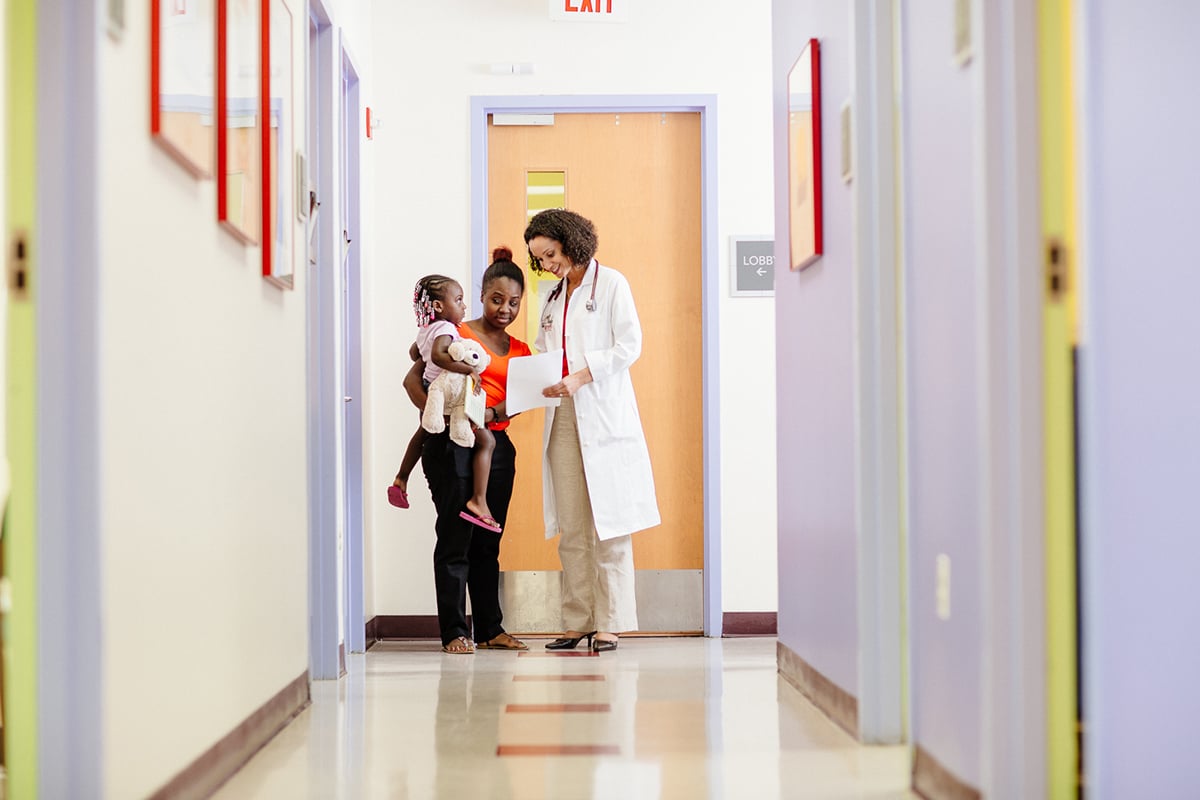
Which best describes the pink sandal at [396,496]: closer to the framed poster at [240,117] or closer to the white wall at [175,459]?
the white wall at [175,459]

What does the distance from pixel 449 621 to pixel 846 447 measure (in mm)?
2069

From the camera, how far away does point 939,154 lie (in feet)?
7.36

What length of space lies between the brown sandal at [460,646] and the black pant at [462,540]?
2 cm

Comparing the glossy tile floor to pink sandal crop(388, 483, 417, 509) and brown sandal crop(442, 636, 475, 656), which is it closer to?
brown sandal crop(442, 636, 475, 656)

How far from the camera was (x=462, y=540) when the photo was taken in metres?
4.66

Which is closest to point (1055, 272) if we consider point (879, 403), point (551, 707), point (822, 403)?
Answer: point (879, 403)

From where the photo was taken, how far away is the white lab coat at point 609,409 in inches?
177

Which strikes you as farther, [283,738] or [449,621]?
[449,621]

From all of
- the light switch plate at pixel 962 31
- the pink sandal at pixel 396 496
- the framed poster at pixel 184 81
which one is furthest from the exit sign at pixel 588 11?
the light switch plate at pixel 962 31

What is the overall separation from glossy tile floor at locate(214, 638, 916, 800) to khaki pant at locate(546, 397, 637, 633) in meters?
0.33

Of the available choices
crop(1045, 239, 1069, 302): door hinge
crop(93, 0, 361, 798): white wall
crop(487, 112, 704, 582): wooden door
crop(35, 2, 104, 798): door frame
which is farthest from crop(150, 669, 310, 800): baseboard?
crop(487, 112, 704, 582): wooden door

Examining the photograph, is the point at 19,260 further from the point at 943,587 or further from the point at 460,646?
the point at 460,646

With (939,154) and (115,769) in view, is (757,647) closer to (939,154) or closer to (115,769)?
(939,154)

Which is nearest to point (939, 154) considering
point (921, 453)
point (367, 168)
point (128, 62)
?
point (921, 453)
